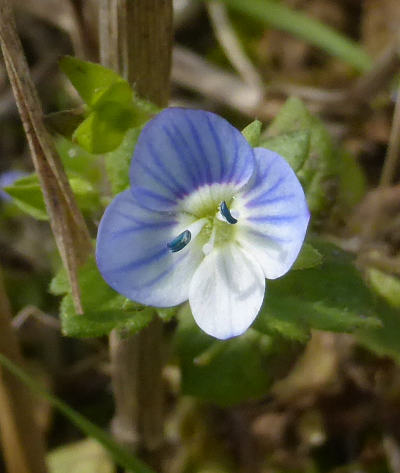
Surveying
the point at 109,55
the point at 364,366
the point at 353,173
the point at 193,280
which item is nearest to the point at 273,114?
the point at 353,173

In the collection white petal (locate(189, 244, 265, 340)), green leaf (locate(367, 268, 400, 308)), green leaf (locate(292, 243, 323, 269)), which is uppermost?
green leaf (locate(292, 243, 323, 269))

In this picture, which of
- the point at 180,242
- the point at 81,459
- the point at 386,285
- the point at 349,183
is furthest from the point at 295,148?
the point at 81,459

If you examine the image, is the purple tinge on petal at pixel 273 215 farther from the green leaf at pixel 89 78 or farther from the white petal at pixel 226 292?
the green leaf at pixel 89 78

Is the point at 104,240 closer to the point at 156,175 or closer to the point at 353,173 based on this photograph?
the point at 156,175

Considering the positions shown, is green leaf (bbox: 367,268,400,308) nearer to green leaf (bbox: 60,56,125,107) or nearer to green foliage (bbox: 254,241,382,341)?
green foliage (bbox: 254,241,382,341)

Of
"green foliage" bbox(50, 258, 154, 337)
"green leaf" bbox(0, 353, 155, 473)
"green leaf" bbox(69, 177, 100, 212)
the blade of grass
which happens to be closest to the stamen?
"green foliage" bbox(50, 258, 154, 337)

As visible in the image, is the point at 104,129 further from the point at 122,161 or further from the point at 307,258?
the point at 307,258
